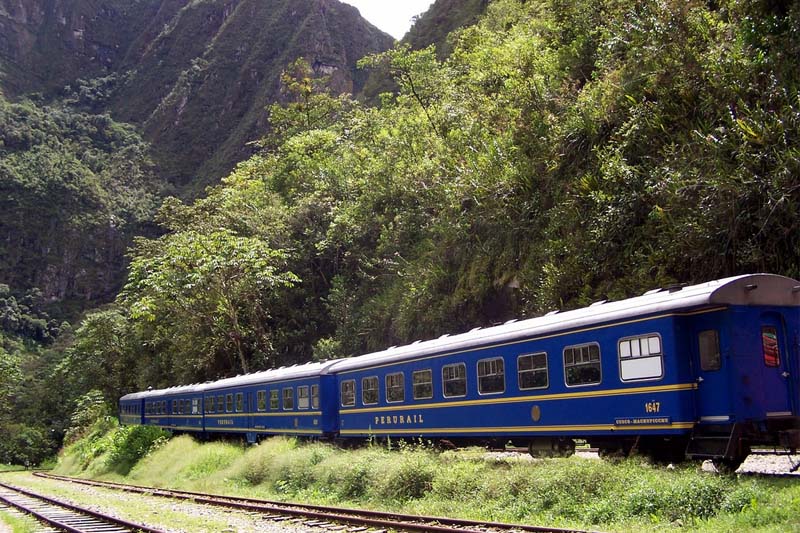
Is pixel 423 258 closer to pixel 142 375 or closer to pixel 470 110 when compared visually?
pixel 470 110

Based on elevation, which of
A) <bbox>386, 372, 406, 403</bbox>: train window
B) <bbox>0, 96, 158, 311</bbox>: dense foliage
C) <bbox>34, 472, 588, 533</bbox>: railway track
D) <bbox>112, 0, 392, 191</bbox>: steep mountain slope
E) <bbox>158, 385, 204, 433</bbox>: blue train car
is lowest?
<bbox>34, 472, 588, 533</bbox>: railway track

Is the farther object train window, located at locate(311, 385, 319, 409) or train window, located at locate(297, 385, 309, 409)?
train window, located at locate(297, 385, 309, 409)

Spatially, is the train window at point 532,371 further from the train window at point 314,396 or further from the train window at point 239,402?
the train window at point 239,402

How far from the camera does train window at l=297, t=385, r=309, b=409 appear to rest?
2248 centimetres

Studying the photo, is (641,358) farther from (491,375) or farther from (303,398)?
(303,398)

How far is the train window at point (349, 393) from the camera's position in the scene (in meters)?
20.7

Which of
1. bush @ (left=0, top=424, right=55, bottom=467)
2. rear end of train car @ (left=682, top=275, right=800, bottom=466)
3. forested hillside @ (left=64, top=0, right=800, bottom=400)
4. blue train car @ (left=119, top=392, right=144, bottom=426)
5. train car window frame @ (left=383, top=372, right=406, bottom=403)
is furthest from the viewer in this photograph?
bush @ (left=0, top=424, right=55, bottom=467)

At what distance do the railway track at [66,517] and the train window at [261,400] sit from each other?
6.68 metres

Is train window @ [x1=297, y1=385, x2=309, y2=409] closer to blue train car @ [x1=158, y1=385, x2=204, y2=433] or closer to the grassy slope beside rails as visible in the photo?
the grassy slope beside rails

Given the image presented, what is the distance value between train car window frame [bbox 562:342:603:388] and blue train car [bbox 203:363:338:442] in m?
9.58

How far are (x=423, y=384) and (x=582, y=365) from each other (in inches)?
206

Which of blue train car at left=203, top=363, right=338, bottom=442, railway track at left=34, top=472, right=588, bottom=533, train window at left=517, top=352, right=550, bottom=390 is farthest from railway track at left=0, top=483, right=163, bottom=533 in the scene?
train window at left=517, top=352, right=550, bottom=390

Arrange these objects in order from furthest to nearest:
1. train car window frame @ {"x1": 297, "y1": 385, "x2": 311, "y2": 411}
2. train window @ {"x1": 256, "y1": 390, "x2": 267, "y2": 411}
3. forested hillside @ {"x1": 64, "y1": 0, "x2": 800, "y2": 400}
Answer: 1. train window @ {"x1": 256, "y1": 390, "x2": 267, "y2": 411}
2. train car window frame @ {"x1": 297, "y1": 385, "x2": 311, "y2": 411}
3. forested hillside @ {"x1": 64, "y1": 0, "x2": 800, "y2": 400}

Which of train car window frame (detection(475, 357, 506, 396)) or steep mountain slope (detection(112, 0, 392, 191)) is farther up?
steep mountain slope (detection(112, 0, 392, 191))
